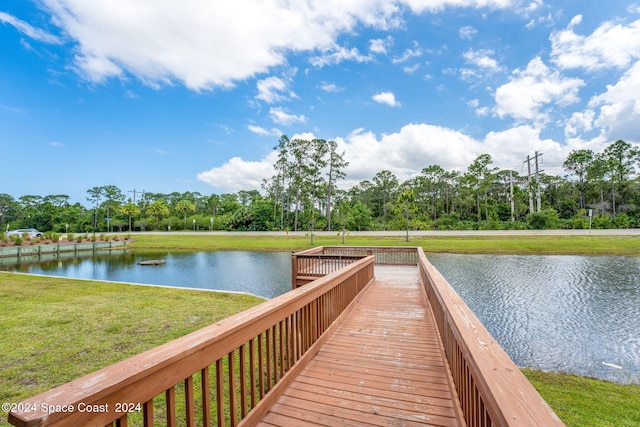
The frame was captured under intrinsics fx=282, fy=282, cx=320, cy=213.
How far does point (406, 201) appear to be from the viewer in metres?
23.8

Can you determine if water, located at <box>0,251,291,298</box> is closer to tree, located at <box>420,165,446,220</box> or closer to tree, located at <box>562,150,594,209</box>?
tree, located at <box>420,165,446,220</box>

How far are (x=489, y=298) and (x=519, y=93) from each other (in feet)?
42.5

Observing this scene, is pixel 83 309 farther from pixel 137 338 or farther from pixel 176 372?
pixel 176 372

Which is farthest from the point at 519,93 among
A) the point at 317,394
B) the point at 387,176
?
the point at 387,176

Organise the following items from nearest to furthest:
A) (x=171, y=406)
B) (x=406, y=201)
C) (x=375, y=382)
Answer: (x=171, y=406) < (x=375, y=382) < (x=406, y=201)

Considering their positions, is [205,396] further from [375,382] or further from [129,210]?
[129,210]

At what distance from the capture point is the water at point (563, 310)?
18.2 ft

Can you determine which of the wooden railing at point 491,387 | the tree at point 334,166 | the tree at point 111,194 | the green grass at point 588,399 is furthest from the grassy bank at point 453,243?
the tree at point 111,194

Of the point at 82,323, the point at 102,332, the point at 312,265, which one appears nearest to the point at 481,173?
the point at 312,265

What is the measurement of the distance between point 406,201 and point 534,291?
1448cm

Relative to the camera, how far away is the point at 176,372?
4.36ft

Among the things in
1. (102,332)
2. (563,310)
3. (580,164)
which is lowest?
(563,310)

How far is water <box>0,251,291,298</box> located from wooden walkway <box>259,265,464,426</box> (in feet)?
22.7

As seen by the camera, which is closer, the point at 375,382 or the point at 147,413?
the point at 147,413
